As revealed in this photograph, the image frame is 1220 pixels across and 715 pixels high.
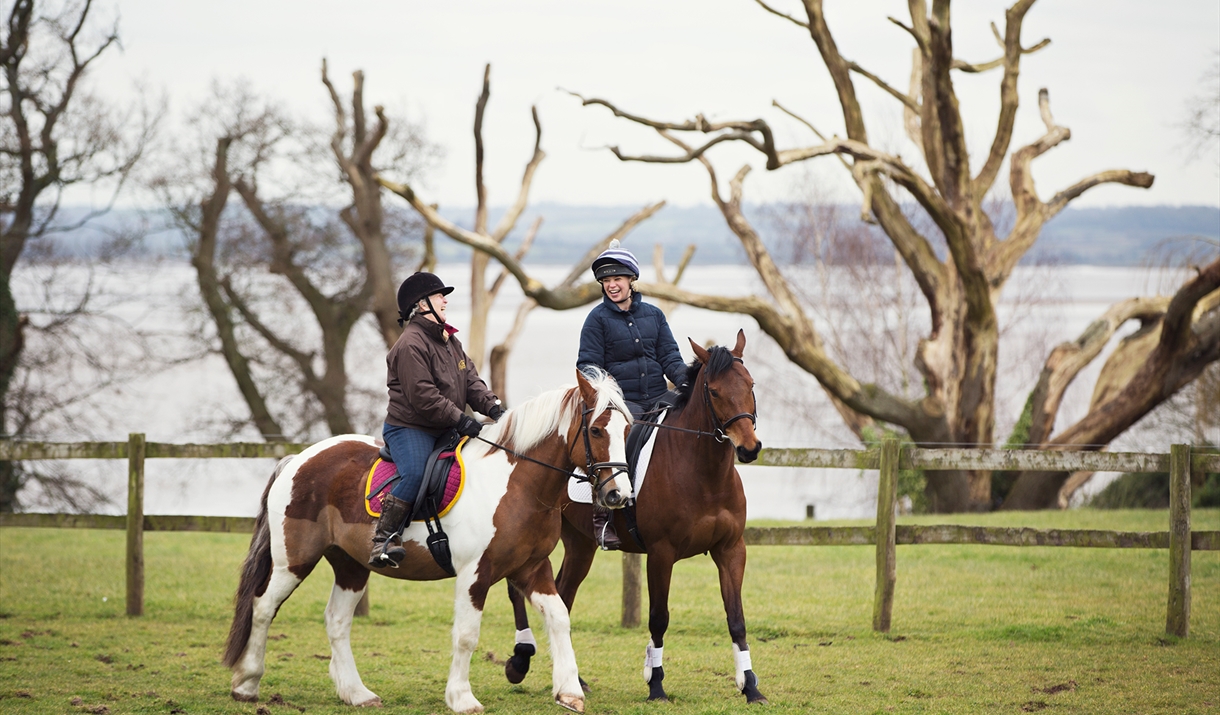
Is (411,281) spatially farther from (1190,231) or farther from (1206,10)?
(1190,231)

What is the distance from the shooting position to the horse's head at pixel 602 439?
16.7 ft

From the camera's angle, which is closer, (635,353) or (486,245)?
(635,353)

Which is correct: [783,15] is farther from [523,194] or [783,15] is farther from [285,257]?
[285,257]

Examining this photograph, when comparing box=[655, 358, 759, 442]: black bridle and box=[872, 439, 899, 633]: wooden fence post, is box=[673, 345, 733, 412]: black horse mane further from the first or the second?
box=[872, 439, 899, 633]: wooden fence post

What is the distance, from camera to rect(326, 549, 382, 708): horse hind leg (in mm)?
5789

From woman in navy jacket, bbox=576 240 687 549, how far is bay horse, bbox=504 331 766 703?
0.38m

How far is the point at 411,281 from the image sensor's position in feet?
18.7

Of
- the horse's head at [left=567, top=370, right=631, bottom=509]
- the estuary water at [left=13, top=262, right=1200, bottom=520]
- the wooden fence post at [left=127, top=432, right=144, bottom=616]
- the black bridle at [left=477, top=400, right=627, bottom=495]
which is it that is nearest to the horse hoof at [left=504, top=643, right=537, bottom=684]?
the black bridle at [left=477, top=400, right=627, bottom=495]

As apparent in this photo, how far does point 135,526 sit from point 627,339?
15.4ft

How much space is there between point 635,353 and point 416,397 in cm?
149

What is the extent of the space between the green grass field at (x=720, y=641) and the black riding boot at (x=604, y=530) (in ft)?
2.85

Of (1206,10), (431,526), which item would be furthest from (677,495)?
(1206,10)

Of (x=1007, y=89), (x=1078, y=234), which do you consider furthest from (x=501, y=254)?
(x=1078, y=234)

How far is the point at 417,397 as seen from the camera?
5504mm
